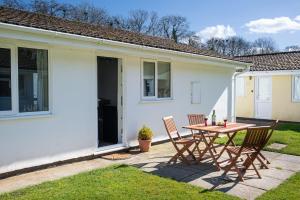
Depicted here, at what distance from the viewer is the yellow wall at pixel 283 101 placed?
16.7m

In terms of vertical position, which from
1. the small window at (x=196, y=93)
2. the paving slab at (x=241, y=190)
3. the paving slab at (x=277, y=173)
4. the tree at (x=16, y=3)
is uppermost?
the tree at (x=16, y=3)

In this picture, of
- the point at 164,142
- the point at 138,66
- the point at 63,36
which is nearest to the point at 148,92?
the point at 138,66

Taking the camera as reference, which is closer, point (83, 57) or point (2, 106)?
point (2, 106)

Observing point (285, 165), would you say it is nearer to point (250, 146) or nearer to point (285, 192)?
point (250, 146)

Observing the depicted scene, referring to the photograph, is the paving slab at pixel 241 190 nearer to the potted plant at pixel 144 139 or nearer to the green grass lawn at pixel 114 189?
the green grass lawn at pixel 114 189

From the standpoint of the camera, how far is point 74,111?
764 cm

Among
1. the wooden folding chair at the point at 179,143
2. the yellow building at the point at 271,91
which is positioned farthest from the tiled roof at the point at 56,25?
the yellow building at the point at 271,91

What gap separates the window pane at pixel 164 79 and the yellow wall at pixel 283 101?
9.11 meters

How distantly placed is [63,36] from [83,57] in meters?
1.07

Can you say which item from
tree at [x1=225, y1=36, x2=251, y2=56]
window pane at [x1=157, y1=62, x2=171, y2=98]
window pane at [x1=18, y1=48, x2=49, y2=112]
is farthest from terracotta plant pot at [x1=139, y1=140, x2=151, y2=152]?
tree at [x1=225, y1=36, x2=251, y2=56]

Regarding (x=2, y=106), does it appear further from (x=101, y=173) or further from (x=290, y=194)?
(x=290, y=194)

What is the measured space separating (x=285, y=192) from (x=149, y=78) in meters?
5.50

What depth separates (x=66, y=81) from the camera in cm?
741

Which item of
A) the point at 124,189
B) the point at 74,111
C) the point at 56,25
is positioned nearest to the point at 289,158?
the point at 124,189
